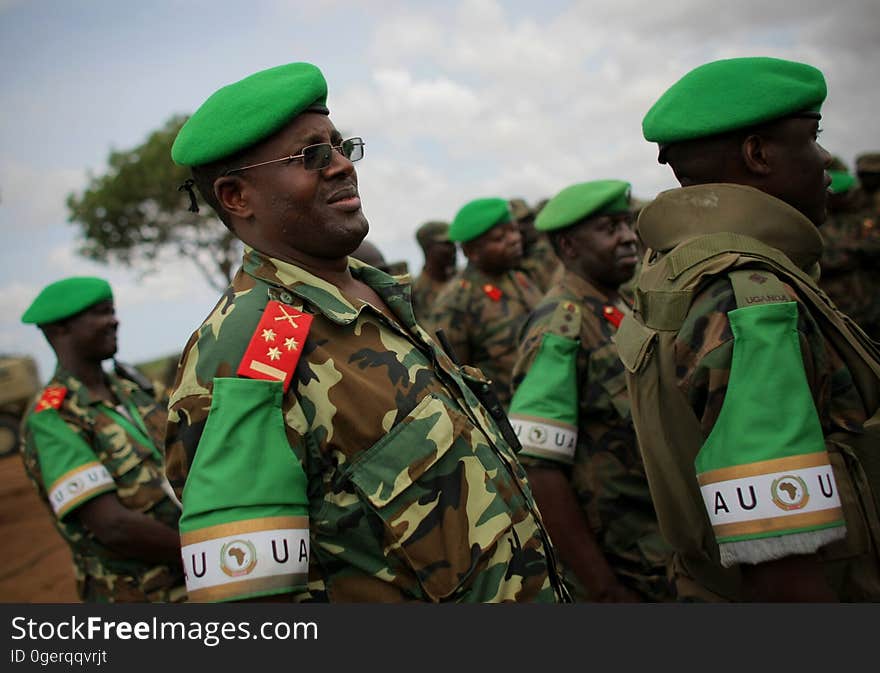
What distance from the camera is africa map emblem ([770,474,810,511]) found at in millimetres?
1640

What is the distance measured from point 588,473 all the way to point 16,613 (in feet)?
6.88

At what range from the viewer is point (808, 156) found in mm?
2045

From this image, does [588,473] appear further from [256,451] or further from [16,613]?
[16,613]

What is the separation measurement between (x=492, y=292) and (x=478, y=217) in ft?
2.20

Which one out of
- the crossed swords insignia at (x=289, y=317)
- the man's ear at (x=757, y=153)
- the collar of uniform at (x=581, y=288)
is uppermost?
the man's ear at (x=757, y=153)

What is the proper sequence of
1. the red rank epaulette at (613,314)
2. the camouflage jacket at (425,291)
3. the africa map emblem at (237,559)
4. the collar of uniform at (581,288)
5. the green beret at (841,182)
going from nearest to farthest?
the africa map emblem at (237,559)
the red rank epaulette at (613,314)
the collar of uniform at (581,288)
the green beret at (841,182)
the camouflage jacket at (425,291)

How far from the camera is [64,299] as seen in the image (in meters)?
4.05

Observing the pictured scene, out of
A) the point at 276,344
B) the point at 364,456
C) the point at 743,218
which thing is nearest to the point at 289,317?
the point at 276,344

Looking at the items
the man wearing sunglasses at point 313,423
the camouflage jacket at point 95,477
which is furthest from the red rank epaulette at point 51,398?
the man wearing sunglasses at point 313,423

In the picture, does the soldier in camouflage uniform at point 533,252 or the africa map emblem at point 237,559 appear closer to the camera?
the africa map emblem at point 237,559

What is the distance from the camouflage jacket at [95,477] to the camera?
143 inches

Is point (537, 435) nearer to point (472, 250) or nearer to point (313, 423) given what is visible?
point (313, 423)

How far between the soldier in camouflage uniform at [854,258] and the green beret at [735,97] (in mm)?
7346

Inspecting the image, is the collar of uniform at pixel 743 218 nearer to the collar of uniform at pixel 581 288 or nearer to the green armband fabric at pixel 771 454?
the green armband fabric at pixel 771 454
